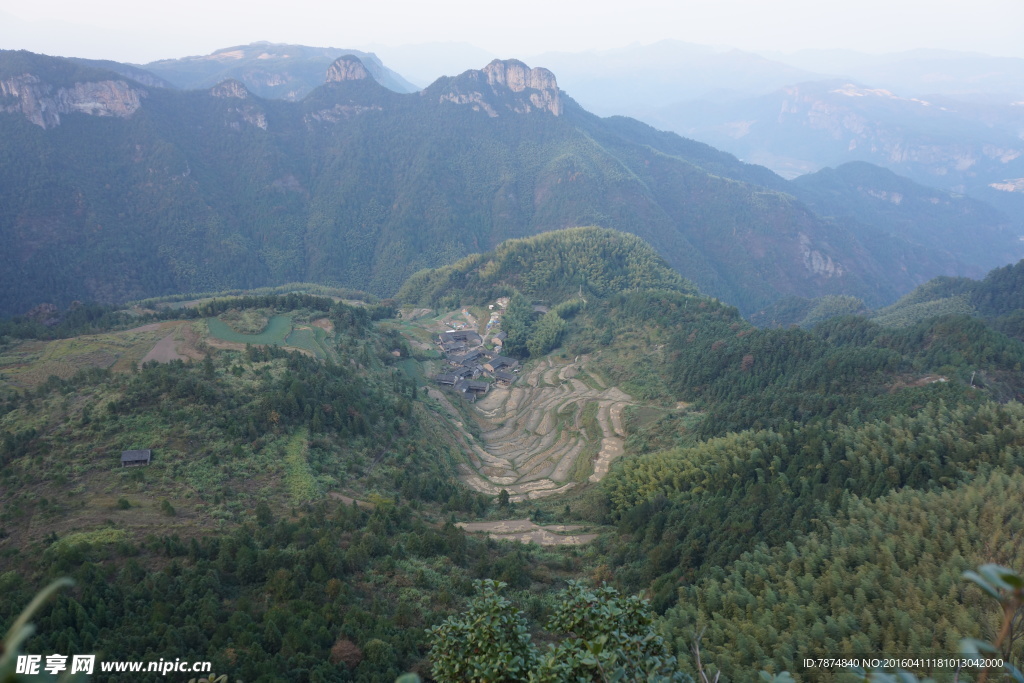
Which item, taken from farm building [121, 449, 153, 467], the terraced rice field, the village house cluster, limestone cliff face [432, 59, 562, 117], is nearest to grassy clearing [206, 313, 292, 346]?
the terraced rice field

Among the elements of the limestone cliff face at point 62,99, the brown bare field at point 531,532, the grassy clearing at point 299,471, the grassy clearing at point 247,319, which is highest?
the limestone cliff face at point 62,99

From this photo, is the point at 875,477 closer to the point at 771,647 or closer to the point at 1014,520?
the point at 1014,520

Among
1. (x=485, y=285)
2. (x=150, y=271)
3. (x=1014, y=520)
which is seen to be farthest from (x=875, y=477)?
(x=150, y=271)

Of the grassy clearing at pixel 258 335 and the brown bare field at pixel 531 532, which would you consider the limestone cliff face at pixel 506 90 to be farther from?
the brown bare field at pixel 531 532

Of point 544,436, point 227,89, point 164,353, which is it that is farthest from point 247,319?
point 227,89

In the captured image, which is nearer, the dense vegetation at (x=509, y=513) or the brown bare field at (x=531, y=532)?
the dense vegetation at (x=509, y=513)

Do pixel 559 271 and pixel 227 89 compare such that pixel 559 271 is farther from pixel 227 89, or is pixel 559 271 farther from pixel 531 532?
pixel 227 89

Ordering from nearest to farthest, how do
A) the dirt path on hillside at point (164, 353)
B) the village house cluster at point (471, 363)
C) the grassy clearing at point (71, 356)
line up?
the grassy clearing at point (71, 356) → the dirt path on hillside at point (164, 353) → the village house cluster at point (471, 363)

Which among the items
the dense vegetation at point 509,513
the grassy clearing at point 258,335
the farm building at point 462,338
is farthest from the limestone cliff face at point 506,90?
the dense vegetation at point 509,513
